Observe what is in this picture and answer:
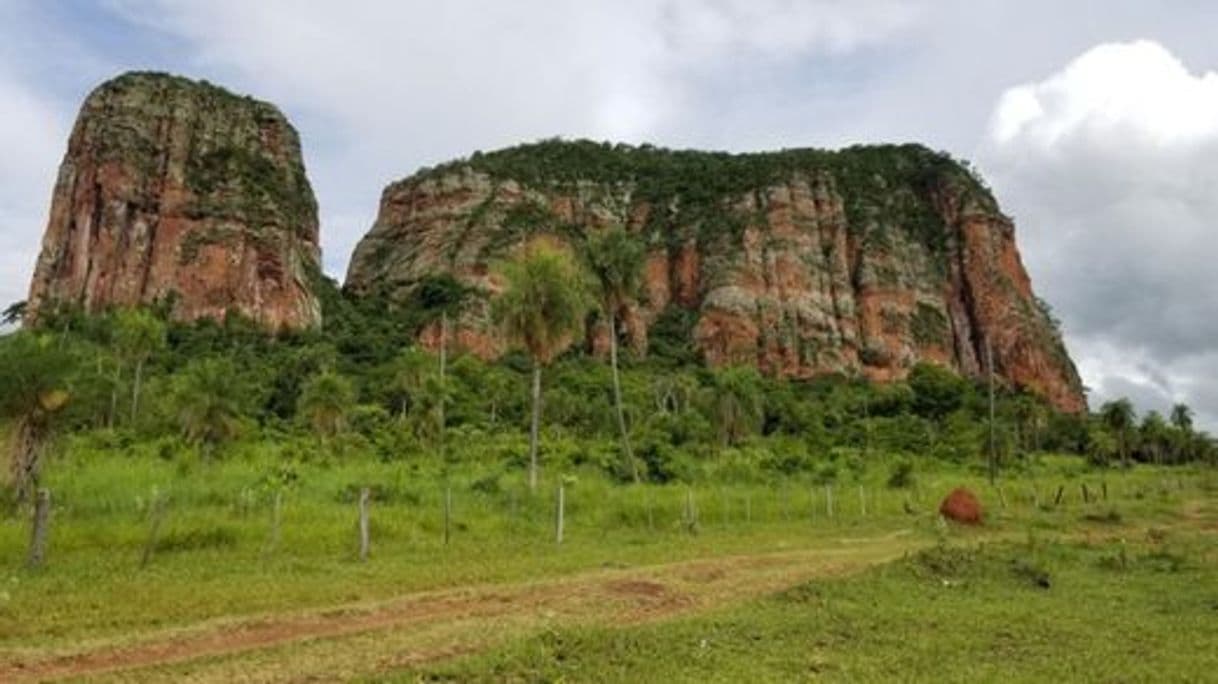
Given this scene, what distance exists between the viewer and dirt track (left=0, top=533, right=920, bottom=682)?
9695mm

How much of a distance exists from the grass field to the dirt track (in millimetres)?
49

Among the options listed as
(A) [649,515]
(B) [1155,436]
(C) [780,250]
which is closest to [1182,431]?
(B) [1155,436]

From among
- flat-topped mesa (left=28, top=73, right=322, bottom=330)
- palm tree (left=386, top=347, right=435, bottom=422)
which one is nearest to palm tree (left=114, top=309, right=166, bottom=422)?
palm tree (left=386, top=347, right=435, bottom=422)

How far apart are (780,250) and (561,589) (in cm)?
10788

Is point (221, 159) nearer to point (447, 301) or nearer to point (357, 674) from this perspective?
point (447, 301)

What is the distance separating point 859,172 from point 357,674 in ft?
432

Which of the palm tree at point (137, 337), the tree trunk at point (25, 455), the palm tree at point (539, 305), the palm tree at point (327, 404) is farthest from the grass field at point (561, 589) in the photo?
the palm tree at point (137, 337)

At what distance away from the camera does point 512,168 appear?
125375 mm

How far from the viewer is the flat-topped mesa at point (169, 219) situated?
305ft

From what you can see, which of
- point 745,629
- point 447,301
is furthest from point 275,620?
point 447,301

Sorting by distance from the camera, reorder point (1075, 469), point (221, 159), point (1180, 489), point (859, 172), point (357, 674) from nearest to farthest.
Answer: point (357, 674), point (1180, 489), point (1075, 469), point (221, 159), point (859, 172)

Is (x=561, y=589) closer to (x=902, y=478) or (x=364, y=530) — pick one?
(x=364, y=530)

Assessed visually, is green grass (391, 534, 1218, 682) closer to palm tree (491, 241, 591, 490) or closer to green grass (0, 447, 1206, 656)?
green grass (0, 447, 1206, 656)

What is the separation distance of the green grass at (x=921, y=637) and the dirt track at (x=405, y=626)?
3.23 feet
